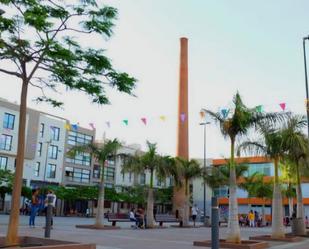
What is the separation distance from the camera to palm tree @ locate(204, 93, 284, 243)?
1703 centimetres

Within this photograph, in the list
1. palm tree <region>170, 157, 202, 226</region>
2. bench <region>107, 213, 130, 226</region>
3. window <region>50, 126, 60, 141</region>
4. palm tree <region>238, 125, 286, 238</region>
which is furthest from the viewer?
window <region>50, 126, 60, 141</region>

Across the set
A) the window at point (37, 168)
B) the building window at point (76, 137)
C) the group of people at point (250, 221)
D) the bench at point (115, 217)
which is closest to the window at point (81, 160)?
the building window at point (76, 137)

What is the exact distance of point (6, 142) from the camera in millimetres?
62000

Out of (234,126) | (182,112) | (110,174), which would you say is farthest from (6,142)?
(234,126)

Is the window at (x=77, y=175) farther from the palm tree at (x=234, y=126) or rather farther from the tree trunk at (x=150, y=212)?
the palm tree at (x=234, y=126)

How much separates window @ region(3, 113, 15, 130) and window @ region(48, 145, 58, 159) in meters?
8.37

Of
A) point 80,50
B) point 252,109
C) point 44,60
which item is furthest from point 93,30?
point 252,109

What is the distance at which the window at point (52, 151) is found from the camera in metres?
69.6

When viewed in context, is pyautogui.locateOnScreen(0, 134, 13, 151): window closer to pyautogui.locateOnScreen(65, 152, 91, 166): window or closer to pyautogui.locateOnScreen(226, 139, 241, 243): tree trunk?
pyautogui.locateOnScreen(65, 152, 91, 166): window

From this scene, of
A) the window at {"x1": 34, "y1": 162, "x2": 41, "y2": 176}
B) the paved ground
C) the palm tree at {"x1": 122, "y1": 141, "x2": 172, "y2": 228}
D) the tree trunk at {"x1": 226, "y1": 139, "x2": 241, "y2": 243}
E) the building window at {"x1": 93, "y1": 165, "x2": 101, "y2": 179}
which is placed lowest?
the paved ground

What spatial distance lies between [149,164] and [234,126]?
13779 mm

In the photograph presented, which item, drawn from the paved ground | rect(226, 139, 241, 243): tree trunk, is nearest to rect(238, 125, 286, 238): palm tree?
the paved ground

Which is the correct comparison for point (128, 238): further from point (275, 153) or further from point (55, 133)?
point (55, 133)

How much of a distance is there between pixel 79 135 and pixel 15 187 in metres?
66.9
